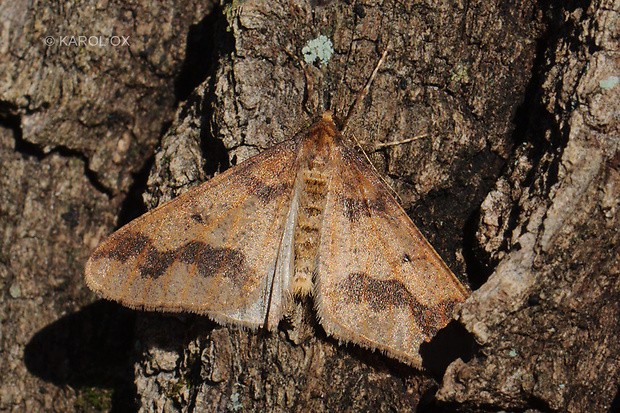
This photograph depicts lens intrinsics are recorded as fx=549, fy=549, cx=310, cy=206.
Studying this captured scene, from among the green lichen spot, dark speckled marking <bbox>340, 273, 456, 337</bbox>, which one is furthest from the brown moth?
the green lichen spot

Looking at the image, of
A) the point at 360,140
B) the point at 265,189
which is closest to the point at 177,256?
the point at 265,189

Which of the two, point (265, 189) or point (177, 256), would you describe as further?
point (265, 189)

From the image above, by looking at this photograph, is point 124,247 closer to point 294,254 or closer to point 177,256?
point 177,256

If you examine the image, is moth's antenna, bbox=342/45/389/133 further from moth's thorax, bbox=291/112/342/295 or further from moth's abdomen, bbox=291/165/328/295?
moth's abdomen, bbox=291/165/328/295

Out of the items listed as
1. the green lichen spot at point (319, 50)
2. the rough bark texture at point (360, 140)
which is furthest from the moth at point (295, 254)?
the green lichen spot at point (319, 50)

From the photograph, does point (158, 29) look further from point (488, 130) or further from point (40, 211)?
point (488, 130)

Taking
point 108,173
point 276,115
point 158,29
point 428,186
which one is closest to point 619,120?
point 428,186

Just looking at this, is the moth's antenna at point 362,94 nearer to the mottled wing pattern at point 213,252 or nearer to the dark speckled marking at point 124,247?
the mottled wing pattern at point 213,252

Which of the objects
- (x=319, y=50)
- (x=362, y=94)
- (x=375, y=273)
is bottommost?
(x=375, y=273)

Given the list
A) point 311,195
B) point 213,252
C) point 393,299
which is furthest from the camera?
point 311,195
